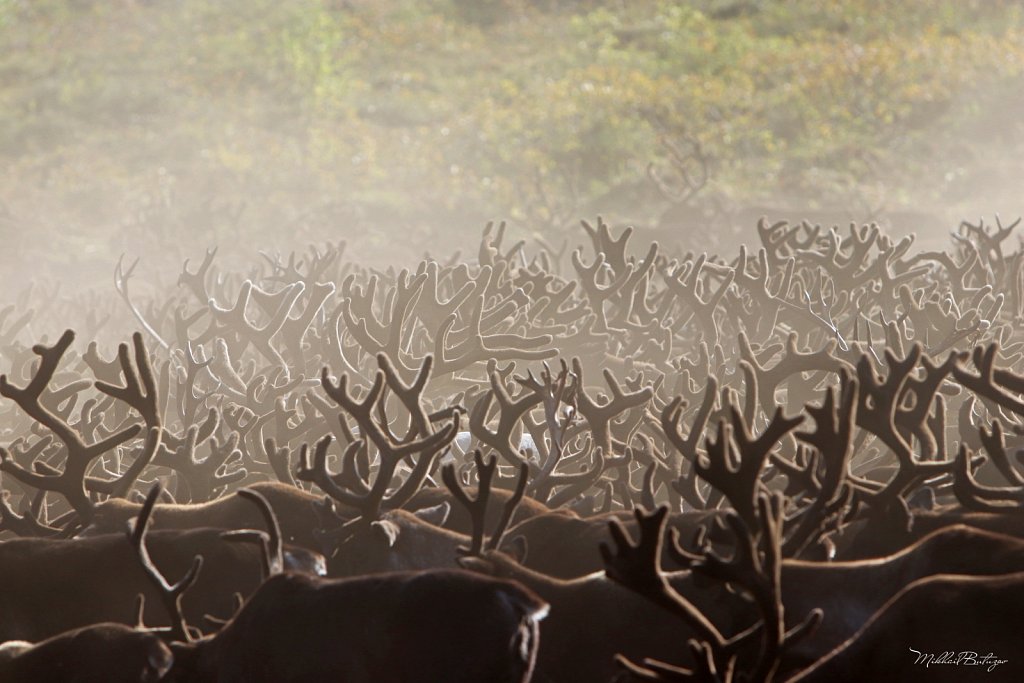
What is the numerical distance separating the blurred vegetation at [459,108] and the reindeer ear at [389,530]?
11.0m

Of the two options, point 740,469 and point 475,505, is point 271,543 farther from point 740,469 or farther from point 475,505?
point 740,469

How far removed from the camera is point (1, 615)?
132 inches

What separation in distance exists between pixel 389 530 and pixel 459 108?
65.4 ft

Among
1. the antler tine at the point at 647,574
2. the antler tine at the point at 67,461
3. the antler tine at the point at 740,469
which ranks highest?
the antler tine at the point at 740,469

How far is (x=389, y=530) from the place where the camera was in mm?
3332

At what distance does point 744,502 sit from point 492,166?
56.2ft

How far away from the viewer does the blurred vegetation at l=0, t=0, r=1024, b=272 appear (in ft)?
57.2

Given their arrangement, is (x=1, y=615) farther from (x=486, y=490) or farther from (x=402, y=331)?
(x=402, y=331)

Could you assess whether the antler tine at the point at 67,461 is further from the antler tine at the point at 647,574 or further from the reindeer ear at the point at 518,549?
the antler tine at the point at 647,574

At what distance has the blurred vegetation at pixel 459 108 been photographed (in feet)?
57.2

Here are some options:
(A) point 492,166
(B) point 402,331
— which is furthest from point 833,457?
(A) point 492,166

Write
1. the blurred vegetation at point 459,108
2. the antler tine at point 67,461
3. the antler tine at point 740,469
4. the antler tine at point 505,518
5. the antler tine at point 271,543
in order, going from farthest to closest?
the blurred vegetation at point 459,108 → the antler tine at point 67,461 → the antler tine at point 505,518 → the antler tine at point 271,543 → the antler tine at point 740,469

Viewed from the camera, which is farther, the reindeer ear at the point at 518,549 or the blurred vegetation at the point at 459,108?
the blurred vegetation at the point at 459,108

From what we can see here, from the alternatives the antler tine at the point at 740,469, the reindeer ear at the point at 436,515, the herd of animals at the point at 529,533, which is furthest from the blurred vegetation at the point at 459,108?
the antler tine at the point at 740,469
